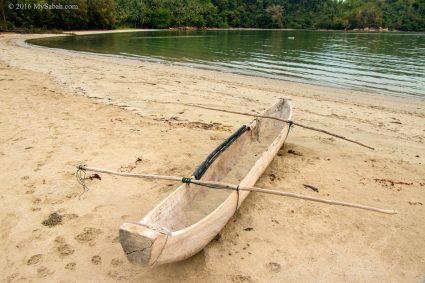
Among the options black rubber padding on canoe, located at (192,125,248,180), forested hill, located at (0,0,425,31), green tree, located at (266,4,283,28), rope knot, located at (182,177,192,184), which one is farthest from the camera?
green tree, located at (266,4,283,28)

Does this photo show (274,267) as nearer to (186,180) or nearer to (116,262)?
(186,180)

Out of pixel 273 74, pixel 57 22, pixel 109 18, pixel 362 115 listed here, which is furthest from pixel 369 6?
pixel 362 115

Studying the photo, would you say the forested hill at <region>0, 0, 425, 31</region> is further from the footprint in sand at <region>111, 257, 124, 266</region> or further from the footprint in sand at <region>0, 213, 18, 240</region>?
the footprint in sand at <region>111, 257, 124, 266</region>

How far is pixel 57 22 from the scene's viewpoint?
202 feet

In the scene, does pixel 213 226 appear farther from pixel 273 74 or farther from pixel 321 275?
pixel 273 74

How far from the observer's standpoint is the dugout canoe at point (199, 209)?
3160mm

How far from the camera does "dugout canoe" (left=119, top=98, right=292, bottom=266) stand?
124 inches

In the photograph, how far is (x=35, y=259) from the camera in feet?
13.1

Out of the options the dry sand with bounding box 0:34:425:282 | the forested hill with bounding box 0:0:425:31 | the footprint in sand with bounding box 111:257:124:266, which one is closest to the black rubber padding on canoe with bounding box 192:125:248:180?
the dry sand with bounding box 0:34:425:282

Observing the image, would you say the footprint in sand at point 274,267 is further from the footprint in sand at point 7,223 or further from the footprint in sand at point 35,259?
the footprint in sand at point 7,223

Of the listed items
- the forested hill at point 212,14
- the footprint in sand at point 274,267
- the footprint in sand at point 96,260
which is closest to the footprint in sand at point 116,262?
the footprint in sand at point 96,260

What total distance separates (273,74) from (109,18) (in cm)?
5841

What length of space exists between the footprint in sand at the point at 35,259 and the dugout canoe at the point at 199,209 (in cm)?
150

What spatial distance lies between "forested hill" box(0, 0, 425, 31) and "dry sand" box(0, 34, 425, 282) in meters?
53.2
